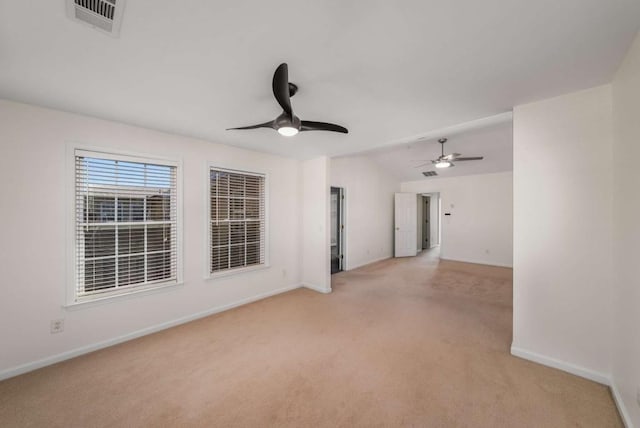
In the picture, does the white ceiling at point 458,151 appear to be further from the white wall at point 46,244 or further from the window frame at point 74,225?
the white wall at point 46,244

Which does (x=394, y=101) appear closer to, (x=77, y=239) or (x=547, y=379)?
(x=547, y=379)

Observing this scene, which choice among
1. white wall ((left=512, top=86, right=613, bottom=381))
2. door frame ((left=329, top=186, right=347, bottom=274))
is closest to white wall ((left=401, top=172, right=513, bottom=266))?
door frame ((left=329, top=186, right=347, bottom=274))

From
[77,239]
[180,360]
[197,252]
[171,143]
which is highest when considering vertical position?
[171,143]

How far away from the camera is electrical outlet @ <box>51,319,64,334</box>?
2.28 m

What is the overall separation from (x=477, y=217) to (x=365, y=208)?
9.97 ft

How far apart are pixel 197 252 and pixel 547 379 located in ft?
12.6

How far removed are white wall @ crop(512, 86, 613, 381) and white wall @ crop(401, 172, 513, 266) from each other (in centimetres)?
446

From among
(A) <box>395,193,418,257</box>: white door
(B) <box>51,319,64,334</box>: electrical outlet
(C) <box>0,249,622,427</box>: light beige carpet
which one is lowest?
(C) <box>0,249,622,427</box>: light beige carpet

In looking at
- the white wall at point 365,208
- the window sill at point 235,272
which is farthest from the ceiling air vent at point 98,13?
the white wall at point 365,208

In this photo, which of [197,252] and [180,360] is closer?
[180,360]

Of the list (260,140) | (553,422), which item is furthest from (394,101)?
(553,422)

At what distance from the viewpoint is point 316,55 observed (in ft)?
5.11

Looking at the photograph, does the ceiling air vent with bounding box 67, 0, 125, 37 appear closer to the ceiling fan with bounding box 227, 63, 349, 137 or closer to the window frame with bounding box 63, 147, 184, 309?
the ceiling fan with bounding box 227, 63, 349, 137

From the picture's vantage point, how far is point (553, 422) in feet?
5.23
